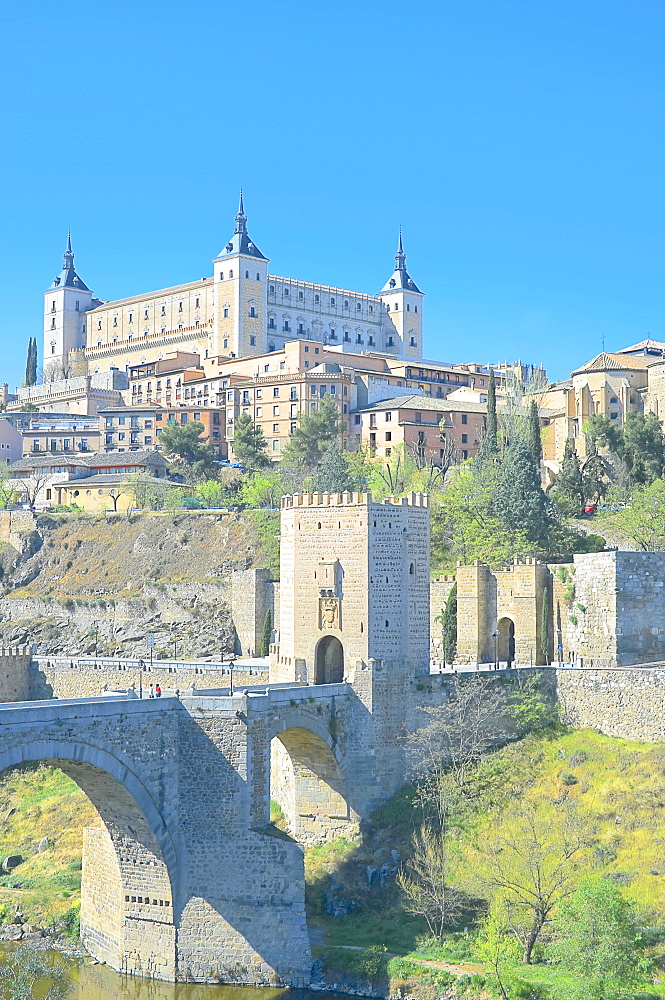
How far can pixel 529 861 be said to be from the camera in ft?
105

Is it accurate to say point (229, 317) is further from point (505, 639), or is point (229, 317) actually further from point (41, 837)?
point (41, 837)

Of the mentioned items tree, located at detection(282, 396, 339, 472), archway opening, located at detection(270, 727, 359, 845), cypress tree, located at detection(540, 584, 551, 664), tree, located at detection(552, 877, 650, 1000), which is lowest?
tree, located at detection(552, 877, 650, 1000)

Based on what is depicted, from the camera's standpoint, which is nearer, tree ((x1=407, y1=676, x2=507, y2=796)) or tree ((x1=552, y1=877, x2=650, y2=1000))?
tree ((x1=552, y1=877, x2=650, y2=1000))

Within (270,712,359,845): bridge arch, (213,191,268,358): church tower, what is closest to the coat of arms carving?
(270,712,359,845): bridge arch

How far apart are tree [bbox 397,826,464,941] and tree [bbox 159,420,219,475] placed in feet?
172

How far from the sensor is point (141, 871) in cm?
3266

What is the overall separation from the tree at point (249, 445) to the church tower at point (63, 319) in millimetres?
43693

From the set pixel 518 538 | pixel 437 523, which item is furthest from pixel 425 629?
pixel 437 523

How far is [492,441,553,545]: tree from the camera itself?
54000mm

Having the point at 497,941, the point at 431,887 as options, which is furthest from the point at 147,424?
the point at 497,941

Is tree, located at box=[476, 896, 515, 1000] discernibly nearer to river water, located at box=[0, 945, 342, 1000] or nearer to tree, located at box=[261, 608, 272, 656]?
river water, located at box=[0, 945, 342, 1000]

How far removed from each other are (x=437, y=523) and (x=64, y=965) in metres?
30.4

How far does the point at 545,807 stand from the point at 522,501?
21.1 m

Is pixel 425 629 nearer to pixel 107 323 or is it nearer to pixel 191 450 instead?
pixel 191 450
